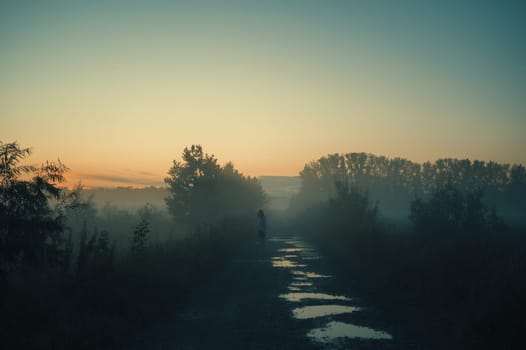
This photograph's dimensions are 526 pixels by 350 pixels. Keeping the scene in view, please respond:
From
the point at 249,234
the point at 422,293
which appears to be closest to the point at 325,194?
the point at 249,234

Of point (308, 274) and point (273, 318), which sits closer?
point (273, 318)

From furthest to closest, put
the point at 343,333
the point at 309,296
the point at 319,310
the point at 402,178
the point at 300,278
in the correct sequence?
1. the point at 402,178
2. the point at 300,278
3. the point at 309,296
4. the point at 319,310
5. the point at 343,333

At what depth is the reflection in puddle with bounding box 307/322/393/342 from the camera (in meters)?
7.32

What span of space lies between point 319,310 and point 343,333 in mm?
1878

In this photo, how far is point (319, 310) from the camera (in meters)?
9.41

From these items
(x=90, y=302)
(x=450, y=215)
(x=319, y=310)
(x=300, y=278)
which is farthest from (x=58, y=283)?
(x=450, y=215)

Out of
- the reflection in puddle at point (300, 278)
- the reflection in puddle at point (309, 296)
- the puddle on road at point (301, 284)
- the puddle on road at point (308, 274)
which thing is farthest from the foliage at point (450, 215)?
the reflection in puddle at point (309, 296)

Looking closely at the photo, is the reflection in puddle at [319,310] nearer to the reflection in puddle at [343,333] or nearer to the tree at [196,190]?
the reflection in puddle at [343,333]

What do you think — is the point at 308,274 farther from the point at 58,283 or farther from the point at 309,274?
→ the point at 58,283

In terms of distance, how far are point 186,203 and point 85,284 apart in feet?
140

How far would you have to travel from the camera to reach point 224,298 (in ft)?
34.7

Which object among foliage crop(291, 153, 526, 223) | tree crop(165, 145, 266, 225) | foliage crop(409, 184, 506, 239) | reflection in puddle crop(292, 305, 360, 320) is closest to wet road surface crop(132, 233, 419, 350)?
reflection in puddle crop(292, 305, 360, 320)

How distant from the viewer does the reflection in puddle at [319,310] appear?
29.3ft

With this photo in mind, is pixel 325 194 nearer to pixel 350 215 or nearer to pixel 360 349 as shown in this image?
pixel 350 215
